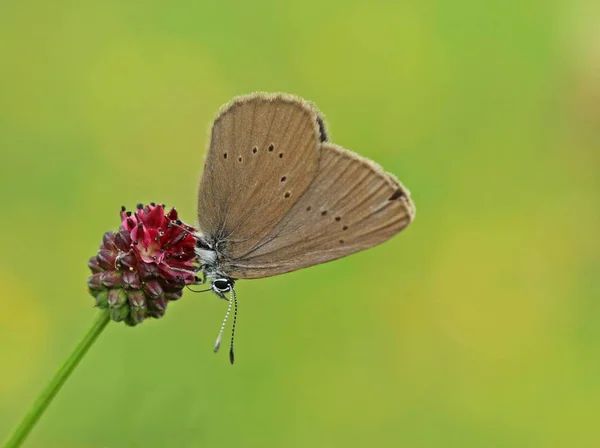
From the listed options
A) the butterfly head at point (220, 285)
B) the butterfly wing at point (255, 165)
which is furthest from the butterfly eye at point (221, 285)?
the butterfly wing at point (255, 165)

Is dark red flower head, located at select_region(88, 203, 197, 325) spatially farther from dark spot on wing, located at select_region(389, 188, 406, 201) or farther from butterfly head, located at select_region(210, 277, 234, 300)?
dark spot on wing, located at select_region(389, 188, 406, 201)

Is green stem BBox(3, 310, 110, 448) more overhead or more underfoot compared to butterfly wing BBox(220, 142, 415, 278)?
more underfoot

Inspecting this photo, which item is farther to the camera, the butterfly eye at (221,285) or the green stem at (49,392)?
the butterfly eye at (221,285)

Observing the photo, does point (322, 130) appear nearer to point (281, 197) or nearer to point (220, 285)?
point (281, 197)

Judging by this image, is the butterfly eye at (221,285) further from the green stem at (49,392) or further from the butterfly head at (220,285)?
the green stem at (49,392)

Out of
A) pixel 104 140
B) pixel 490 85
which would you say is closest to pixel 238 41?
pixel 104 140

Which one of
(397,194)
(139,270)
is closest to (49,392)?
(139,270)

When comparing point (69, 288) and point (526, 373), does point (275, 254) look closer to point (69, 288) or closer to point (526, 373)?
point (69, 288)

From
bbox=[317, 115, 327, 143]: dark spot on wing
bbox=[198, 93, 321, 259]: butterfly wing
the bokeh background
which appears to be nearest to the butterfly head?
bbox=[198, 93, 321, 259]: butterfly wing

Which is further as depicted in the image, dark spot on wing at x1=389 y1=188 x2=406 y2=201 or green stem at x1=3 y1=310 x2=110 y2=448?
dark spot on wing at x1=389 y1=188 x2=406 y2=201
